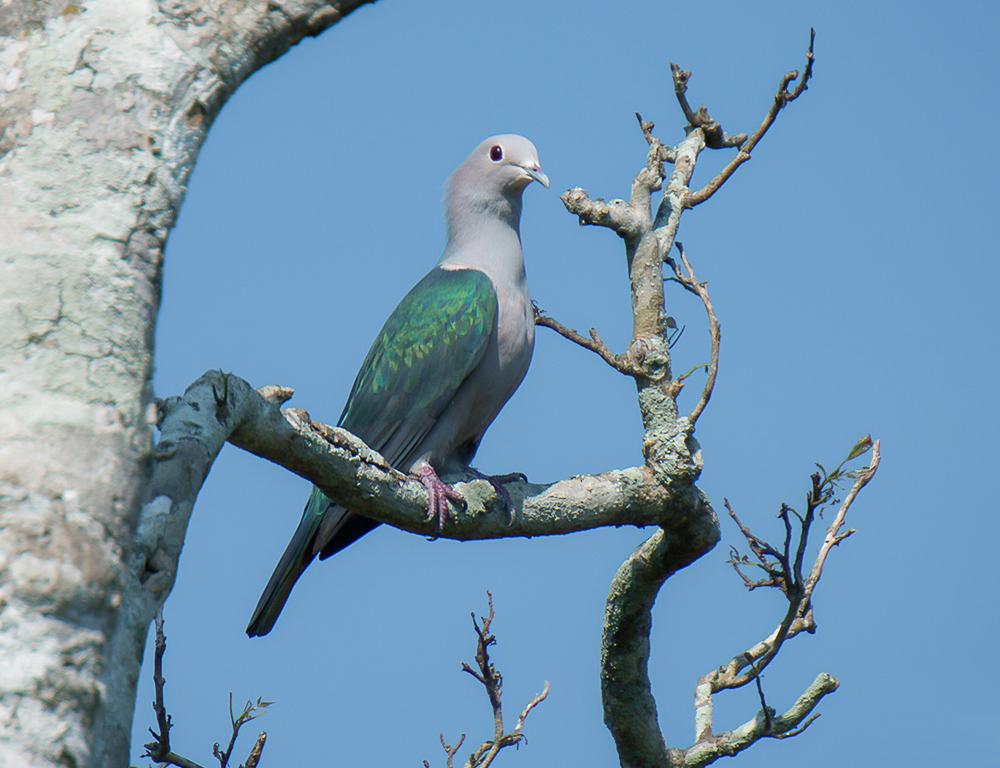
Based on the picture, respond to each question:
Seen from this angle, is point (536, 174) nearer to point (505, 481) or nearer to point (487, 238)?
point (487, 238)

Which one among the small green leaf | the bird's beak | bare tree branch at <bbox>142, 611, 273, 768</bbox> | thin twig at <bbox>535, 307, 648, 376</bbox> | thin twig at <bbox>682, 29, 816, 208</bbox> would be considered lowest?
bare tree branch at <bbox>142, 611, 273, 768</bbox>

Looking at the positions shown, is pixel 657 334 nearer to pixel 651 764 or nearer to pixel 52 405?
pixel 651 764

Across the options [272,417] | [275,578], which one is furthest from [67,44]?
[275,578]

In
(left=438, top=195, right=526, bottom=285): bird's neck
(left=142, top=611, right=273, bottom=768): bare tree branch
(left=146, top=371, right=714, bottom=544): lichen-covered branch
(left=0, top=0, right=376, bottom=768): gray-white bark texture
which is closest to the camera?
(left=0, top=0, right=376, bottom=768): gray-white bark texture

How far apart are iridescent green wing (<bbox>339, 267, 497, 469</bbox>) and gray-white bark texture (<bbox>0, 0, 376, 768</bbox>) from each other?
2.71m

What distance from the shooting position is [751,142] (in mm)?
3975

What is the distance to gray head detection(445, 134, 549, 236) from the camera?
16.2 ft

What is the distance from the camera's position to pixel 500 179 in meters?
5.00

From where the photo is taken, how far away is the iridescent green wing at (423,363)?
4395mm

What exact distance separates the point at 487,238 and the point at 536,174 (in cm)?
41

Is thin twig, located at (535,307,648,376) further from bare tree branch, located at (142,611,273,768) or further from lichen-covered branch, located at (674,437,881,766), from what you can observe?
bare tree branch, located at (142,611,273,768)

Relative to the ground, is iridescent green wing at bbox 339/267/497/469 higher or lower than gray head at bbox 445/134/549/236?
lower

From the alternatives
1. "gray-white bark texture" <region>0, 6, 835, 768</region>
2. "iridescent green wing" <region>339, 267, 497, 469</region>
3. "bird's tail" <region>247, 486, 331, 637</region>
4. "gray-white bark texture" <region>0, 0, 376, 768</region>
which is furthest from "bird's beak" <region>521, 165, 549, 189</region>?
"gray-white bark texture" <region>0, 0, 376, 768</region>

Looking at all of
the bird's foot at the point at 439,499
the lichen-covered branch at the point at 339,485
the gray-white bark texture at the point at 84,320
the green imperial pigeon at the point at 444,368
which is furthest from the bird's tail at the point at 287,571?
the gray-white bark texture at the point at 84,320
